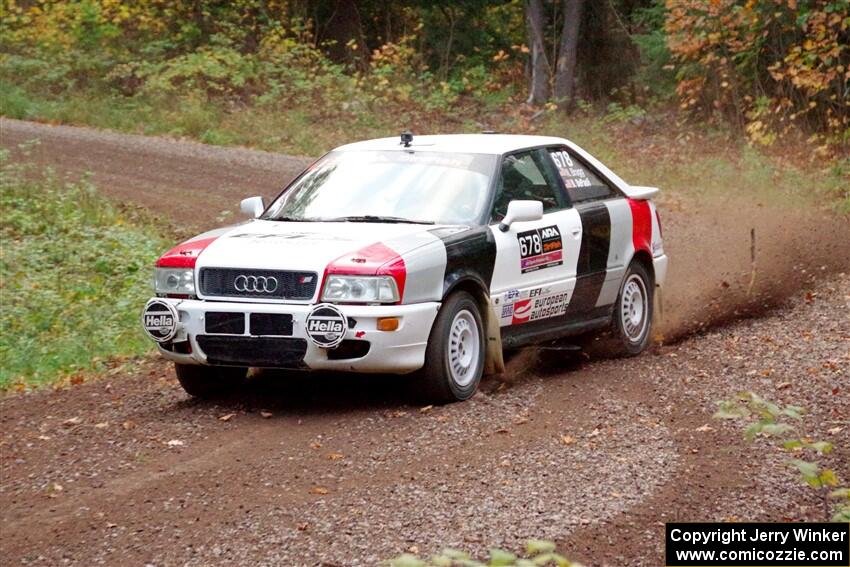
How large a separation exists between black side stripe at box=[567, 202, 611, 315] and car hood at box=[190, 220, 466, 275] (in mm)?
1418

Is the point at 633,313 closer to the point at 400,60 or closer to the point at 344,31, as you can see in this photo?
the point at 400,60

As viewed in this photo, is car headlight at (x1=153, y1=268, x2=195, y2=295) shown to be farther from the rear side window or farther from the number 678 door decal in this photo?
the rear side window

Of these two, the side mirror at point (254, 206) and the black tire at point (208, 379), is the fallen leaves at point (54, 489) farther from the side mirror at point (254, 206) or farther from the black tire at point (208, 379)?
the side mirror at point (254, 206)

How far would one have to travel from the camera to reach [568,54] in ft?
86.2

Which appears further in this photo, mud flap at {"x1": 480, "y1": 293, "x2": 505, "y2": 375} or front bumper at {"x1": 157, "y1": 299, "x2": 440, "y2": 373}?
mud flap at {"x1": 480, "y1": 293, "x2": 505, "y2": 375}

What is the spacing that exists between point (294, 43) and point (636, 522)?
2329 cm

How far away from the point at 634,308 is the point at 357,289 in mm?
3377

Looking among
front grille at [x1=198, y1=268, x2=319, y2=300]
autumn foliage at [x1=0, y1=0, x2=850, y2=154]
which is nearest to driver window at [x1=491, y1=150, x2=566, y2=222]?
front grille at [x1=198, y1=268, x2=319, y2=300]

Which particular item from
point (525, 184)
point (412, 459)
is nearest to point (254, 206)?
point (525, 184)

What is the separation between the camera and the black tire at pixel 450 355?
8.03 metres

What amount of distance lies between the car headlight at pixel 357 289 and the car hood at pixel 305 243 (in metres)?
0.11

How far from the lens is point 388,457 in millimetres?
7004

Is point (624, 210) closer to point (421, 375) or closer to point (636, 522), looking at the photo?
point (421, 375)

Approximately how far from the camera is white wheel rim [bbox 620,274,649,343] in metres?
10.3
